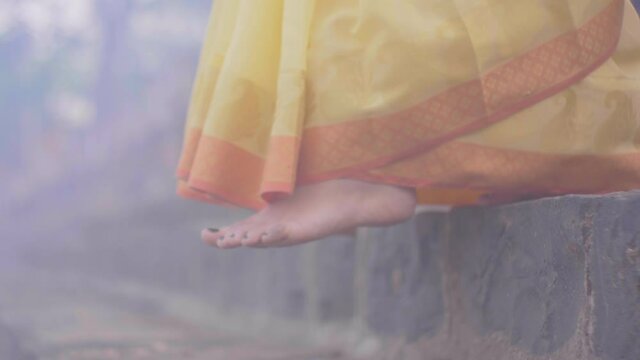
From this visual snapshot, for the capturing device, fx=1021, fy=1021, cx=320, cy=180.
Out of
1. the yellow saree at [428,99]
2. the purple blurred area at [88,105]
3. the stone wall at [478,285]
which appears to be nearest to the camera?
the stone wall at [478,285]

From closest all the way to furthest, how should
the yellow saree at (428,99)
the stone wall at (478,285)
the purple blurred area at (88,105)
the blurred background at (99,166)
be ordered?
the stone wall at (478,285)
the yellow saree at (428,99)
the blurred background at (99,166)
the purple blurred area at (88,105)

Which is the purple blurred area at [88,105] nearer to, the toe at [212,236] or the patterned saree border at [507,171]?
the toe at [212,236]

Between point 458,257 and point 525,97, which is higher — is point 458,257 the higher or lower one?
the lower one

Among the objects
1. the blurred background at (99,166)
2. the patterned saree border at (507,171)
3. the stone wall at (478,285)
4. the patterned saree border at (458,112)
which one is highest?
the blurred background at (99,166)

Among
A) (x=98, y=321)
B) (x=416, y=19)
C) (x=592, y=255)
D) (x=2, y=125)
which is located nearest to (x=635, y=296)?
(x=592, y=255)

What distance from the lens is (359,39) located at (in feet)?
4.91

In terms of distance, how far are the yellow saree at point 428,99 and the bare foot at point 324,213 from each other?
19 millimetres

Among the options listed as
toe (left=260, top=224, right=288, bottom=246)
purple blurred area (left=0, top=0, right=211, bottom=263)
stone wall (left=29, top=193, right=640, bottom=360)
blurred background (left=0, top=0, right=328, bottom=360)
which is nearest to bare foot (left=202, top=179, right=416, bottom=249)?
toe (left=260, top=224, right=288, bottom=246)

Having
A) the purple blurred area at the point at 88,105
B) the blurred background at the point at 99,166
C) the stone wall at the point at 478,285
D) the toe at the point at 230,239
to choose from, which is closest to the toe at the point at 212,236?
the toe at the point at 230,239

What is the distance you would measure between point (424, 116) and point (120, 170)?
15.2 feet

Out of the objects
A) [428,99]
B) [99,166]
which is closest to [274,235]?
[428,99]

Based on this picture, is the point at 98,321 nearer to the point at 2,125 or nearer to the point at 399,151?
the point at 2,125

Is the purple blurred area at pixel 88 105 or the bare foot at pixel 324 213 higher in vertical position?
the purple blurred area at pixel 88 105

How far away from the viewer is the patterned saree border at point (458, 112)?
4.81 feet
